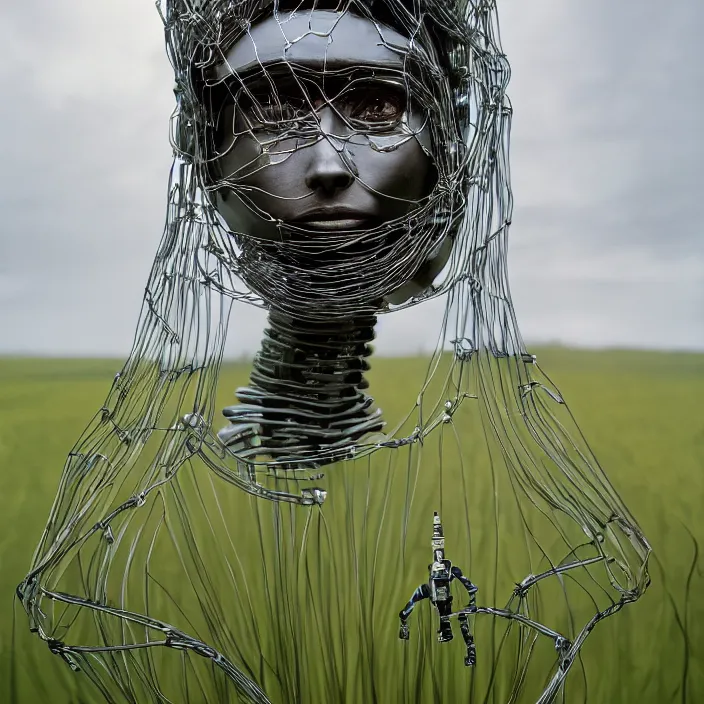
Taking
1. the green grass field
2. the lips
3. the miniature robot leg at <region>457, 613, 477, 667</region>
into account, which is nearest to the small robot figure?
the miniature robot leg at <region>457, 613, 477, 667</region>

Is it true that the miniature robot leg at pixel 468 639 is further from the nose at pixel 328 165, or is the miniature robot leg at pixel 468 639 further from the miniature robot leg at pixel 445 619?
the nose at pixel 328 165

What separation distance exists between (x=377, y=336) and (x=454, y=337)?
0.10 meters

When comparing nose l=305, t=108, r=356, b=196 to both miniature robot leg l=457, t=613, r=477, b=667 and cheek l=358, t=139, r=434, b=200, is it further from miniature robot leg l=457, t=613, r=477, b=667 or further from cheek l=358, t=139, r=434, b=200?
miniature robot leg l=457, t=613, r=477, b=667

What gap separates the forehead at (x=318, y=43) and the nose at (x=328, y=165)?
0.23ft

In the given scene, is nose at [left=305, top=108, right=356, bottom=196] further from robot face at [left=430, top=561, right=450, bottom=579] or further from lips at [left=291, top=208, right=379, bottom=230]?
robot face at [left=430, top=561, right=450, bottom=579]

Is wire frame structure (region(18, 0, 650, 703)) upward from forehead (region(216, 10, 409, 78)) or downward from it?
downward

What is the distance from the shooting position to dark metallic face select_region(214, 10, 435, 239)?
2.40ft

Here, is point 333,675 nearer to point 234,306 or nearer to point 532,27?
point 234,306

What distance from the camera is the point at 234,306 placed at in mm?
830

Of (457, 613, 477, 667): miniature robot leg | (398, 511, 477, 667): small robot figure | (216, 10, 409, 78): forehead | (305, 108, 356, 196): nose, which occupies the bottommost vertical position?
(457, 613, 477, 667): miniature robot leg

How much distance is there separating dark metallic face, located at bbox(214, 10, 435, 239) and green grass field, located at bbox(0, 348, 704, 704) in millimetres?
205

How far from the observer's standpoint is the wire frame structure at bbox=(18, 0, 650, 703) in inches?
29.7

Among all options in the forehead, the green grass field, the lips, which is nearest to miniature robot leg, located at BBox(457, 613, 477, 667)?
the green grass field

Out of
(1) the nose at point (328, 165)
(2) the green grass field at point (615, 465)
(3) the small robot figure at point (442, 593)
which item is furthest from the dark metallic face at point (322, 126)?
(3) the small robot figure at point (442, 593)
